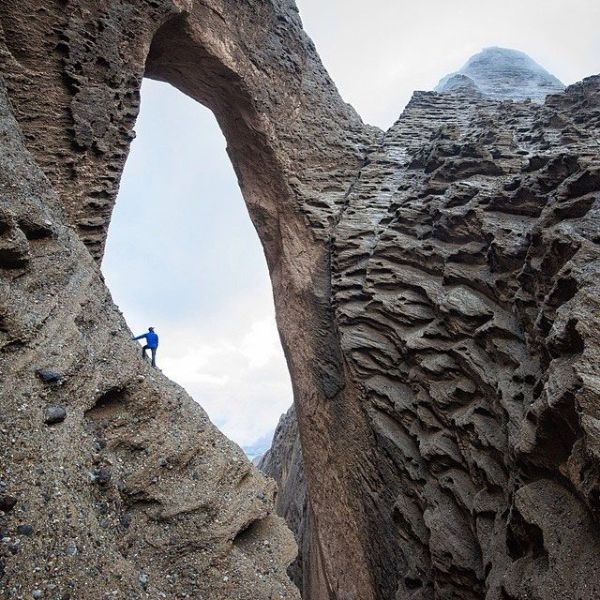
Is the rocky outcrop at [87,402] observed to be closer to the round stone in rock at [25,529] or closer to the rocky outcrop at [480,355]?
the round stone in rock at [25,529]

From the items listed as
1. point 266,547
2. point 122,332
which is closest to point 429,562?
point 266,547

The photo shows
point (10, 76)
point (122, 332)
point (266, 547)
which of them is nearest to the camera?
point (266, 547)

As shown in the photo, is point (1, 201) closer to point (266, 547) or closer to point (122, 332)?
point (122, 332)

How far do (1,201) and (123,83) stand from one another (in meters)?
6.87

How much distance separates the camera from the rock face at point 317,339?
3779 millimetres

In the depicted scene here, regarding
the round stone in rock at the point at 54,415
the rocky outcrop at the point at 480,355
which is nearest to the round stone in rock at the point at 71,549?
the round stone in rock at the point at 54,415

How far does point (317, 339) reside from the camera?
1142 centimetres

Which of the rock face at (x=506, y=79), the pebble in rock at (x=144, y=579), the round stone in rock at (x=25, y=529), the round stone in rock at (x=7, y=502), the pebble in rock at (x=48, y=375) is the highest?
the rock face at (x=506, y=79)

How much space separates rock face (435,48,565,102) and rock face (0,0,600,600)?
10.8m

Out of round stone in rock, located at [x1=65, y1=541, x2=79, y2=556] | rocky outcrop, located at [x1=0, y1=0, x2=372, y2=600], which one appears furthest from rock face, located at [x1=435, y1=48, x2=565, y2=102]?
round stone in rock, located at [x1=65, y1=541, x2=79, y2=556]

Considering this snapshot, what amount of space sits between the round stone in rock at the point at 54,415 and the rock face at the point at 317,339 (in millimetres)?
46

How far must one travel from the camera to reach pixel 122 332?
516 cm

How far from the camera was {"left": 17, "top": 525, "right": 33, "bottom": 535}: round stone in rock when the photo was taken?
2947mm

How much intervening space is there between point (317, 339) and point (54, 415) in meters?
8.20
